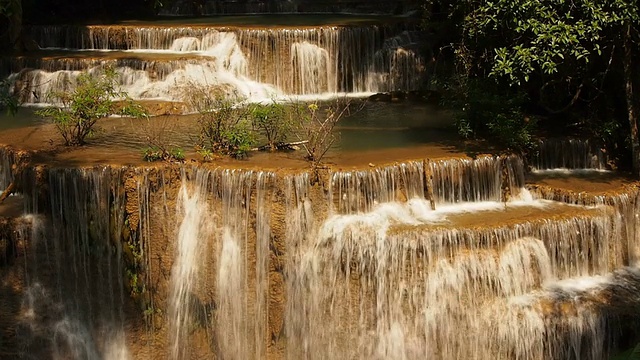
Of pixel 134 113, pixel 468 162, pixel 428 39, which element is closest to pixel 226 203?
pixel 134 113

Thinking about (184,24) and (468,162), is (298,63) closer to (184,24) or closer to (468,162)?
(184,24)

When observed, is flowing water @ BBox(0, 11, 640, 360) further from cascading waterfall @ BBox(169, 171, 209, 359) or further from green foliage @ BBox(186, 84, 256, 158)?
green foliage @ BBox(186, 84, 256, 158)

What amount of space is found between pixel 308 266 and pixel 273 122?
269cm

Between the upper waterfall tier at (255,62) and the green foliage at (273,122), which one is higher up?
the upper waterfall tier at (255,62)

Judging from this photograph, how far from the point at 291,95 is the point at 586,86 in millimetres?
5771

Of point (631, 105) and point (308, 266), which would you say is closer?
point (308, 266)

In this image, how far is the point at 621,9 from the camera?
34.0 ft

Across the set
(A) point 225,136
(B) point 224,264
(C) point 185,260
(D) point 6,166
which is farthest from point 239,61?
(B) point 224,264

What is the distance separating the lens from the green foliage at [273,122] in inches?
436

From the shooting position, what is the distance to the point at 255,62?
15836 millimetres

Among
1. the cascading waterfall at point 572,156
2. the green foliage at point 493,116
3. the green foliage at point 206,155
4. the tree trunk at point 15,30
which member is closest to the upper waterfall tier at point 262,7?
the tree trunk at point 15,30

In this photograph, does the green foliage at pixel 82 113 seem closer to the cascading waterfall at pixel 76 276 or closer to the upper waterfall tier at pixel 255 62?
the cascading waterfall at pixel 76 276

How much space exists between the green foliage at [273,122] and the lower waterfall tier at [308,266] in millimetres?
1403

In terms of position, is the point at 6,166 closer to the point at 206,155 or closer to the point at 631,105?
the point at 206,155
